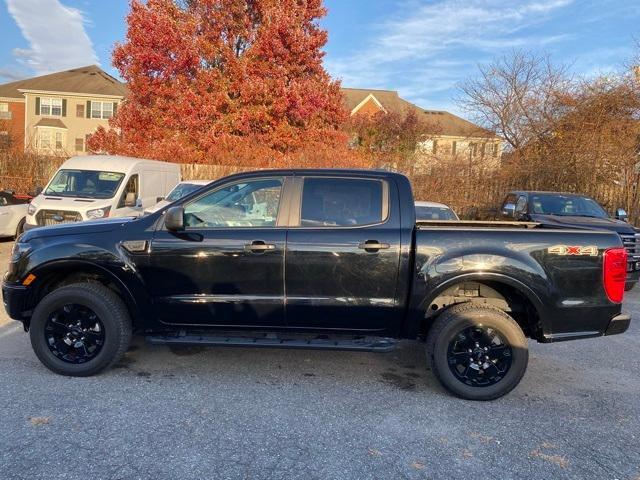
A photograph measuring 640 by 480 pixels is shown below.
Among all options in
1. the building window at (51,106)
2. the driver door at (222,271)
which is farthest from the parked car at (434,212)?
the building window at (51,106)

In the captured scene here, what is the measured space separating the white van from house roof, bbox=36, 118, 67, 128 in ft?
113

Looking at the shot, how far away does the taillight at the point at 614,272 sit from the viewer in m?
4.04

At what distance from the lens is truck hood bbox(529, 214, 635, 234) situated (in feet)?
28.5

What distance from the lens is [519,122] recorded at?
67.4 feet

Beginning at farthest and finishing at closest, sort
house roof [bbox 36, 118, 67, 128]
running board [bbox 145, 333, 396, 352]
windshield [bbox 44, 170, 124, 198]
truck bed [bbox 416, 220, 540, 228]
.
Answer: house roof [bbox 36, 118, 67, 128]
windshield [bbox 44, 170, 124, 198]
truck bed [bbox 416, 220, 540, 228]
running board [bbox 145, 333, 396, 352]

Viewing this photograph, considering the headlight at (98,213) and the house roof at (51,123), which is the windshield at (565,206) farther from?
the house roof at (51,123)

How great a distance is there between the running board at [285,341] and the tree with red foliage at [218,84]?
13792 millimetres

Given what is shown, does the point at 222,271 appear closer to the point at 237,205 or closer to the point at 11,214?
the point at 237,205

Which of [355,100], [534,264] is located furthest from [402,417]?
[355,100]

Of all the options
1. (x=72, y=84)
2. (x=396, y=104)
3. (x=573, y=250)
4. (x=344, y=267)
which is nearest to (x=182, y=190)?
(x=344, y=267)

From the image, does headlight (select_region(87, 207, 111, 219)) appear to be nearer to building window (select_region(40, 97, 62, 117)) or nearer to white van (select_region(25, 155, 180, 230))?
white van (select_region(25, 155, 180, 230))

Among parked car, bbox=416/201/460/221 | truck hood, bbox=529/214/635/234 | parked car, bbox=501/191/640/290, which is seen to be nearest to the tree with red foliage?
parked car, bbox=501/191/640/290

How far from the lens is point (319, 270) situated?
414cm

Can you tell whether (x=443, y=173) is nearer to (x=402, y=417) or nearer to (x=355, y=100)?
(x=402, y=417)
